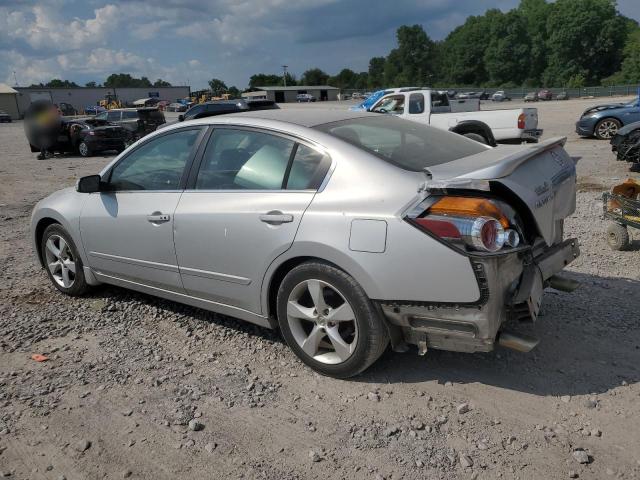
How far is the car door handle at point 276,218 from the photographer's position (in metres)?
3.29

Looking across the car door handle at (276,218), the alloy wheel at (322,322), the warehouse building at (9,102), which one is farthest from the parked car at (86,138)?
the warehouse building at (9,102)

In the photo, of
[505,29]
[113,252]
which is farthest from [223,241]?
[505,29]

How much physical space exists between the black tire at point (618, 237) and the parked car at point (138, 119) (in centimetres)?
2120

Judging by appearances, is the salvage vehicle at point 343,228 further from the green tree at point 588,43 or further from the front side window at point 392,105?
the green tree at point 588,43

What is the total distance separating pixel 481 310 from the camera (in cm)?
281

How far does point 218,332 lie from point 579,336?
2.58 meters

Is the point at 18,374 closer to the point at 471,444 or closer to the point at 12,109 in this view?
the point at 471,444

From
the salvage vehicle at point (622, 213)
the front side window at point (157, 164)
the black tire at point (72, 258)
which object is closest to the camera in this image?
the front side window at point (157, 164)

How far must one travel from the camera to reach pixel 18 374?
12.0 ft

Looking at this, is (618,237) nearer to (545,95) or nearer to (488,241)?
(488,241)

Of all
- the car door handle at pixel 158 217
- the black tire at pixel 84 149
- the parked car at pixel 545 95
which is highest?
the car door handle at pixel 158 217

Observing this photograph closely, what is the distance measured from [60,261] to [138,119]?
21.1 meters

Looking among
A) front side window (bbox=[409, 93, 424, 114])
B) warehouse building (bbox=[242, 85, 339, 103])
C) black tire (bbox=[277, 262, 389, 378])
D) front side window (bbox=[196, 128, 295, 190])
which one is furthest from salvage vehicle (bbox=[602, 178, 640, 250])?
warehouse building (bbox=[242, 85, 339, 103])

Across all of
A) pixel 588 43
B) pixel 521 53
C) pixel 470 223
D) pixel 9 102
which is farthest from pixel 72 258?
pixel 521 53
